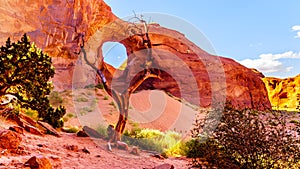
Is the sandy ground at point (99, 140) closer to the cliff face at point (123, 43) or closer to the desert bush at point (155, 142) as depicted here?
the desert bush at point (155, 142)

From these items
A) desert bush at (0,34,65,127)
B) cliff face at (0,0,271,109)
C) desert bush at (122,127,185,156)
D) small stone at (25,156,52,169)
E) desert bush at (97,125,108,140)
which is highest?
cliff face at (0,0,271,109)

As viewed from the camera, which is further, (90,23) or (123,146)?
(90,23)

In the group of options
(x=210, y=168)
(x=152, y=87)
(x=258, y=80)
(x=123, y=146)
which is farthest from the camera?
(x=258, y=80)

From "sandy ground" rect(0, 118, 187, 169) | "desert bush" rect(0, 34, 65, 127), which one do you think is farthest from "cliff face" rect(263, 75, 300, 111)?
"desert bush" rect(0, 34, 65, 127)

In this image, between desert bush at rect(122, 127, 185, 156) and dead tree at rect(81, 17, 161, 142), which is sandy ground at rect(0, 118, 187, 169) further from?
desert bush at rect(122, 127, 185, 156)

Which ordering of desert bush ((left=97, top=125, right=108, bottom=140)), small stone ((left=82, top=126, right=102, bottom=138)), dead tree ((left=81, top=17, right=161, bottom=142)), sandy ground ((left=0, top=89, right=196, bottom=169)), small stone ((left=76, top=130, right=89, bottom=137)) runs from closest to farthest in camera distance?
sandy ground ((left=0, top=89, right=196, bottom=169)), dead tree ((left=81, top=17, right=161, bottom=142)), small stone ((left=76, top=130, right=89, bottom=137)), small stone ((left=82, top=126, right=102, bottom=138)), desert bush ((left=97, top=125, right=108, bottom=140))

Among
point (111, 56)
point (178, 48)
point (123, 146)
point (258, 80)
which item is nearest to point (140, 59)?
point (111, 56)

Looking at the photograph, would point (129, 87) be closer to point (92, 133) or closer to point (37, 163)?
point (92, 133)

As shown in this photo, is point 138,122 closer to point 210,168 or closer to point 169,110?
point 169,110

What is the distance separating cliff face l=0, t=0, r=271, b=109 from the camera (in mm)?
11812

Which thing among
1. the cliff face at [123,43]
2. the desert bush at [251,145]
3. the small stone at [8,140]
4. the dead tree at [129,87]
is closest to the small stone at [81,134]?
the dead tree at [129,87]

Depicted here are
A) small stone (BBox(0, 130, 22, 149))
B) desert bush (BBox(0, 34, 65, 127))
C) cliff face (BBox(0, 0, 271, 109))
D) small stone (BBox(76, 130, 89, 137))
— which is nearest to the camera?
small stone (BBox(0, 130, 22, 149))

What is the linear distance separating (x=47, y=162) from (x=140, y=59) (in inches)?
225

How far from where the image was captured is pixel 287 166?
4.28 meters
